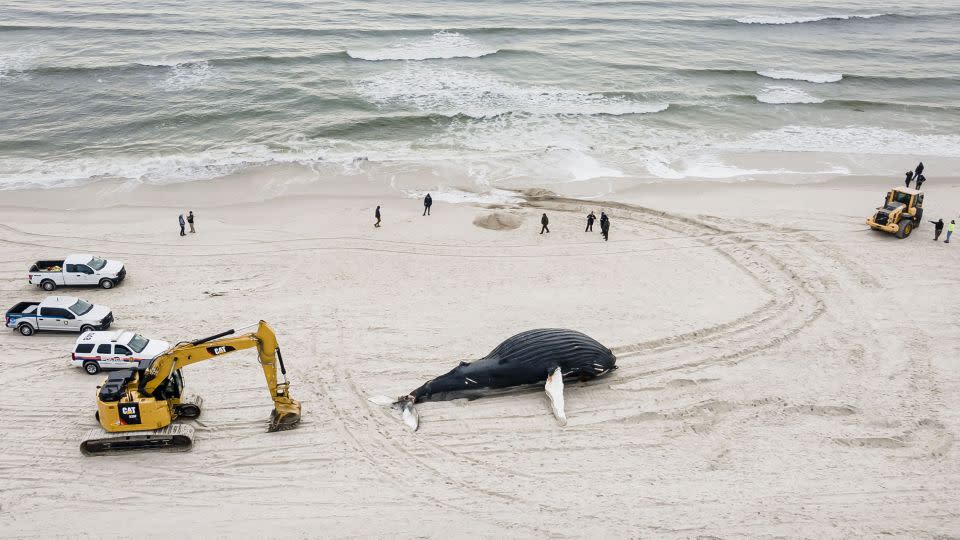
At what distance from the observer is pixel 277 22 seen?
2393 inches

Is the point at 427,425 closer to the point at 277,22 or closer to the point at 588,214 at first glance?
the point at 588,214

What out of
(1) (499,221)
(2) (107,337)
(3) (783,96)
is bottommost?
(2) (107,337)

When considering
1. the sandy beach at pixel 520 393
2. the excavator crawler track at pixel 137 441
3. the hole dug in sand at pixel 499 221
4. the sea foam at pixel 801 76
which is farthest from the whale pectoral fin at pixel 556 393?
the sea foam at pixel 801 76

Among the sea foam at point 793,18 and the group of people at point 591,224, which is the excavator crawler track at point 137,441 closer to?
the group of people at point 591,224

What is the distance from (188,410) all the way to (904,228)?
2618 cm

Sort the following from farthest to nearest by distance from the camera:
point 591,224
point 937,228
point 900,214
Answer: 1. point 591,224
2. point 900,214
3. point 937,228

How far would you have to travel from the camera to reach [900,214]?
26.3m

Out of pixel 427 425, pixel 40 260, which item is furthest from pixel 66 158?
pixel 427 425

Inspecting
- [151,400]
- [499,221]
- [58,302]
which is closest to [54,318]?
[58,302]

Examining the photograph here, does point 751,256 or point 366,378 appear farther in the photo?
A: point 751,256

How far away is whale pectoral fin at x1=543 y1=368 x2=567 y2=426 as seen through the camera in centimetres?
1584

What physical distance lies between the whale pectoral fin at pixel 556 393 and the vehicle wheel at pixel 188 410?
838cm

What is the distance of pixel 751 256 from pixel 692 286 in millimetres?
3797

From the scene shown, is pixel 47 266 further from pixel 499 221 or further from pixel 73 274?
pixel 499 221
